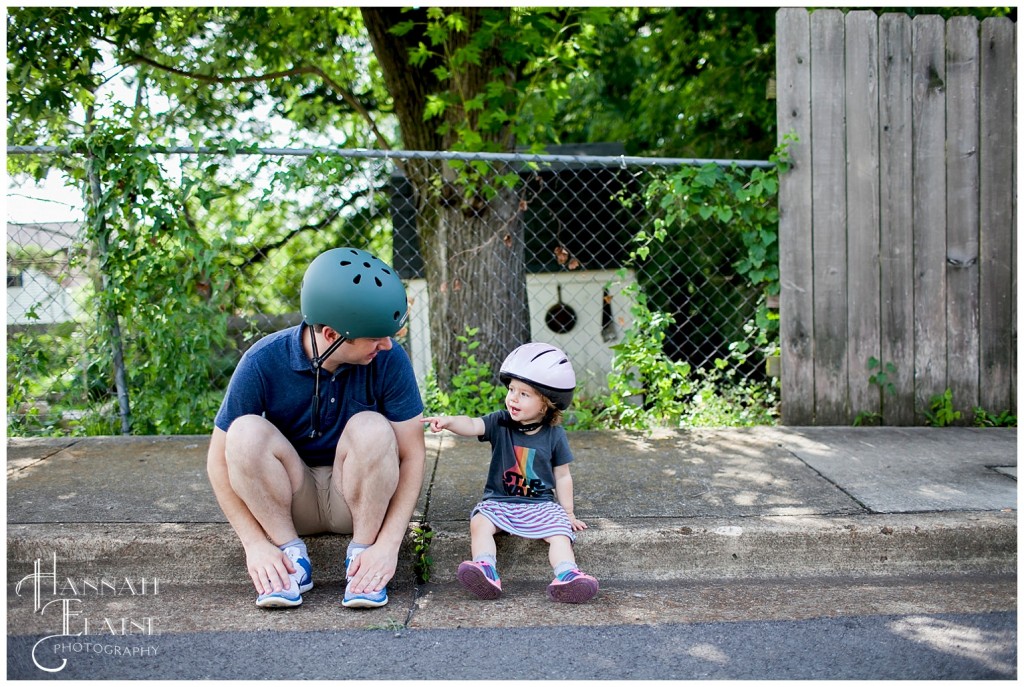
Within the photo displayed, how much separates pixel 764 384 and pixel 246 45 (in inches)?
185

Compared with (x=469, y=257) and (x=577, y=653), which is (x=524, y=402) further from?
(x=469, y=257)

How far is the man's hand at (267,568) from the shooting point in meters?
3.06

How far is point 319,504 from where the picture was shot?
3314 millimetres

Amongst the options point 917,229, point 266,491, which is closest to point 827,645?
point 266,491

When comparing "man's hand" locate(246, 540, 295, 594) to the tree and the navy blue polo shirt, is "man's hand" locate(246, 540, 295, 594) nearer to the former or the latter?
the navy blue polo shirt

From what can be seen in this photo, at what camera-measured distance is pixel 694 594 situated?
129 inches

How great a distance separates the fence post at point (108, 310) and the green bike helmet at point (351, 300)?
8.54ft

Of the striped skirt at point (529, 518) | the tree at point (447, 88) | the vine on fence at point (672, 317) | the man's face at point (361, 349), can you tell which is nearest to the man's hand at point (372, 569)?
the striped skirt at point (529, 518)

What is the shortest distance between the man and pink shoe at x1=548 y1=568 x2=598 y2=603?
1.97ft

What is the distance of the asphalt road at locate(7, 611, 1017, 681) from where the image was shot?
2.61 meters

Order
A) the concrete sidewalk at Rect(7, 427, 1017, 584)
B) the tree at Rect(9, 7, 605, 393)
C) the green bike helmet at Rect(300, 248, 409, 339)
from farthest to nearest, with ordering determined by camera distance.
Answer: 1. the tree at Rect(9, 7, 605, 393)
2. the concrete sidewalk at Rect(7, 427, 1017, 584)
3. the green bike helmet at Rect(300, 248, 409, 339)

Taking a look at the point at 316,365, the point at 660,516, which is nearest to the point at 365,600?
the point at 316,365

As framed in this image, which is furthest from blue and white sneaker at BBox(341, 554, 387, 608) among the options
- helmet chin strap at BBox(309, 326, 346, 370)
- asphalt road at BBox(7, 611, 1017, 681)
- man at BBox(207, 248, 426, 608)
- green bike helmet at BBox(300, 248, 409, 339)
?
green bike helmet at BBox(300, 248, 409, 339)

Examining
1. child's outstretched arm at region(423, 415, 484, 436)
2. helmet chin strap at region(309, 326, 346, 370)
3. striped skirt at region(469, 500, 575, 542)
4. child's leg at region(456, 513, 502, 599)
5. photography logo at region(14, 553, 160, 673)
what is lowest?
photography logo at region(14, 553, 160, 673)
